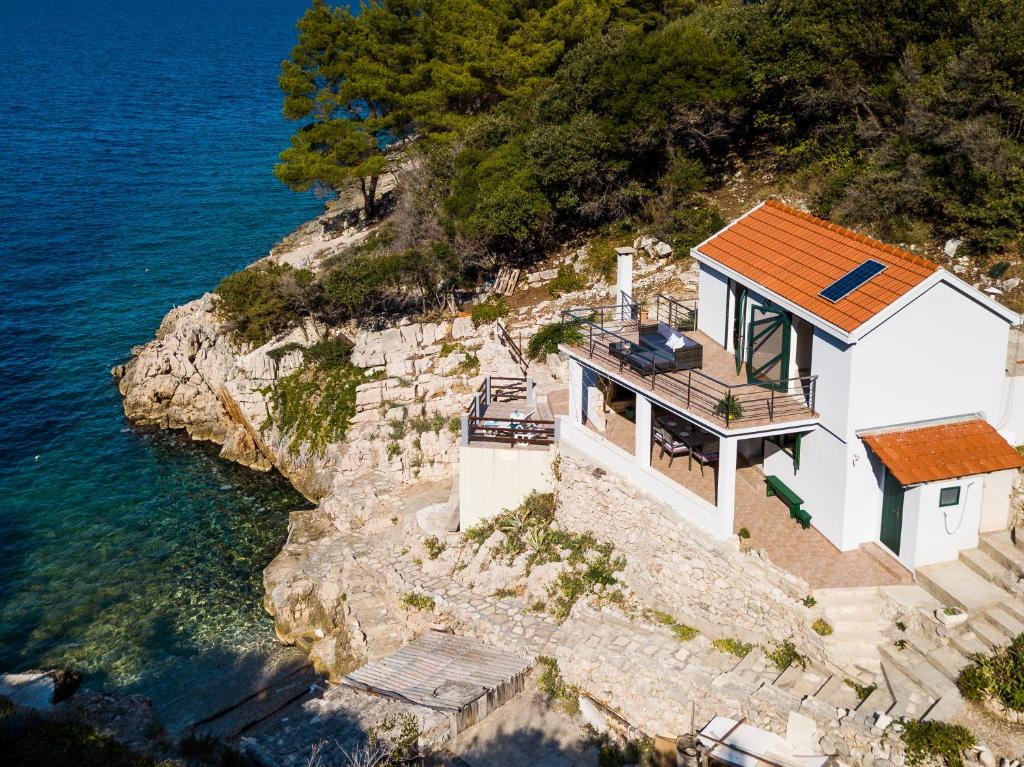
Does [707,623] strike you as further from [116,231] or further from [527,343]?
[116,231]

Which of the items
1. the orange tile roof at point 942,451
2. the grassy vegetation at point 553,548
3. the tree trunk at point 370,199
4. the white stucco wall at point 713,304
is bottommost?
the grassy vegetation at point 553,548

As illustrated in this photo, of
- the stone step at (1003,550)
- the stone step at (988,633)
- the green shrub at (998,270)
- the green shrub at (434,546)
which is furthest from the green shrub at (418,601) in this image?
the green shrub at (998,270)

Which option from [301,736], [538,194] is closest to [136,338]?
[538,194]

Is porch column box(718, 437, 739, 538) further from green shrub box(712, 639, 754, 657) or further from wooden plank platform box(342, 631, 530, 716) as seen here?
wooden plank platform box(342, 631, 530, 716)

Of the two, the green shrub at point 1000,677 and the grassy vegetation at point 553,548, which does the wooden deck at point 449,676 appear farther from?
the green shrub at point 1000,677

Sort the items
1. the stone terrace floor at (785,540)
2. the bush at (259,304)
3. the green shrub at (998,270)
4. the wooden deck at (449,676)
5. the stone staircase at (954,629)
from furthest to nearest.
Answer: the bush at (259,304) < the green shrub at (998,270) < the wooden deck at (449,676) < the stone terrace floor at (785,540) < the stone staircase at (954,629)

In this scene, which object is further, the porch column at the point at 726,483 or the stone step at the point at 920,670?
the porch column at the point at 726,483
